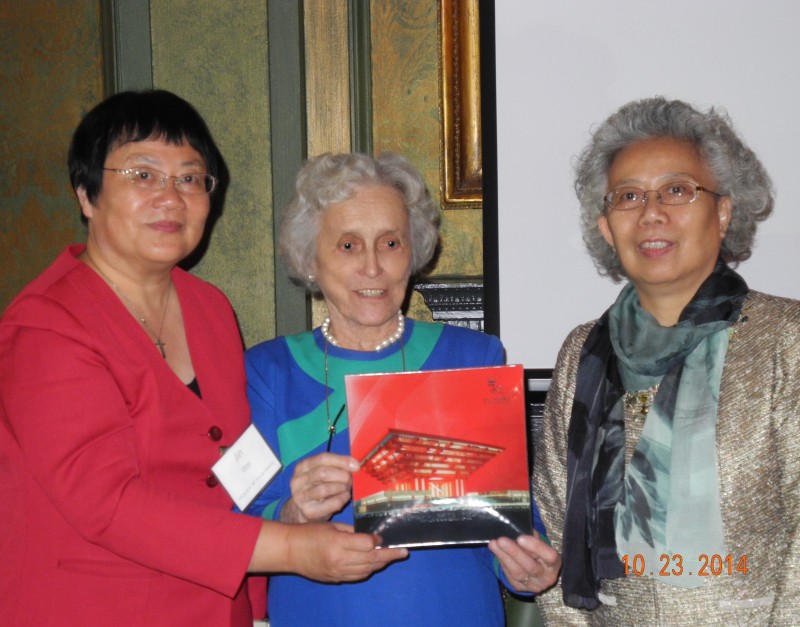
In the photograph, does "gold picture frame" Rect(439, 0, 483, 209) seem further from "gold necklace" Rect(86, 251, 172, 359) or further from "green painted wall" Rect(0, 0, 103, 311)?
"gold necklace" Rect(86, 251, 172, 359)

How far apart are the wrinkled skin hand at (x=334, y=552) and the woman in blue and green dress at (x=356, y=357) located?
94 mm

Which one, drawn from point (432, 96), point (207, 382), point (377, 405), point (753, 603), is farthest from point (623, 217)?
point (432, 96)

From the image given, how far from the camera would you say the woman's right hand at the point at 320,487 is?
5.63 ft

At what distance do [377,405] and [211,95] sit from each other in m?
1.79

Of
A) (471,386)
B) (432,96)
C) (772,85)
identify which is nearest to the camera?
(471,386)

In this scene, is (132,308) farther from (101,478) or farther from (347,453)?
(347,453)

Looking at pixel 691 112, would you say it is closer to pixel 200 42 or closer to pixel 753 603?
pixel 753 603

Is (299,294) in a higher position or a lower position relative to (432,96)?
lower

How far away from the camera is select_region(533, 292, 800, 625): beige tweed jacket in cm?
174

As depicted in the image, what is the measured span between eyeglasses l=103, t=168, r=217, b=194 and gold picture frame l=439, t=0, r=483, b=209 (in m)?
1.20

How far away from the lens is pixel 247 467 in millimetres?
1809

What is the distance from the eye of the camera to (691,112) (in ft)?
6.51

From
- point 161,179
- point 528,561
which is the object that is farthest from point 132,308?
point 528,561

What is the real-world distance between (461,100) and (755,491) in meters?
1.71
